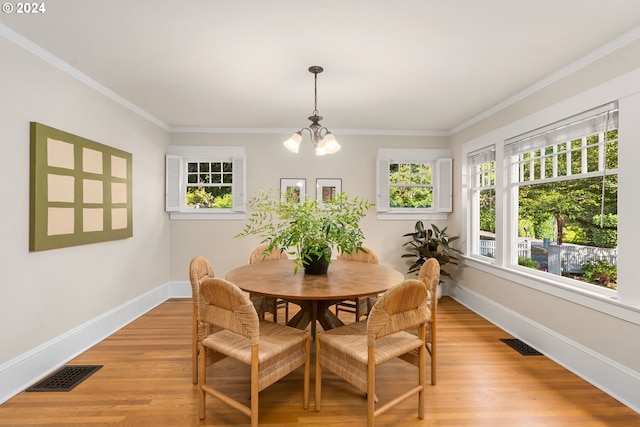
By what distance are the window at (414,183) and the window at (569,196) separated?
1.26 m

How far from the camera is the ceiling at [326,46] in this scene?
196 centimetres

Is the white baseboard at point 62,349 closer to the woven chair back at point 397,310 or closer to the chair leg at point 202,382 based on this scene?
the chair leg at point 202,382

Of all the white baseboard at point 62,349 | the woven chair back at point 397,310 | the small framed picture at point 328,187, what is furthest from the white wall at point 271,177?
the woven chair back at point 397,310

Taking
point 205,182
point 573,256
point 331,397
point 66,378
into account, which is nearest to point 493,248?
point 573,256

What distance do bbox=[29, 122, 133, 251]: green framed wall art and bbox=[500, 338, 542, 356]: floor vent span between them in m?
4.08

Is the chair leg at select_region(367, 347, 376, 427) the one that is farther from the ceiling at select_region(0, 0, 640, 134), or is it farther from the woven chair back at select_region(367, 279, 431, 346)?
the ceiling at select_region(0, 0, 640, 134)

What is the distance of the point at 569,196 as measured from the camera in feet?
9.34

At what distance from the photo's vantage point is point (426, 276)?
95.6 inches

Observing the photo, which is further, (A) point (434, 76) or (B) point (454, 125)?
(B) point (454, 125)

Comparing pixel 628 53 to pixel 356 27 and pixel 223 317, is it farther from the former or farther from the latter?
pixel 223 317

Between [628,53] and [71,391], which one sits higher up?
[628,53]

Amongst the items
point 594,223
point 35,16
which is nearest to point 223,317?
point 35,16

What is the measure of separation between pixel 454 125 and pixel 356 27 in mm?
2948

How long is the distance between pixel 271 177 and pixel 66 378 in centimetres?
317
